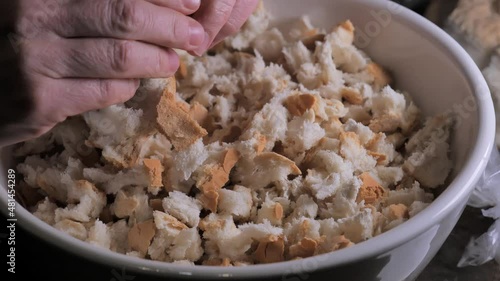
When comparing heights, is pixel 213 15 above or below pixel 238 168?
above

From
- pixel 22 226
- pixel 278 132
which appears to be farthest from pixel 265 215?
pixel 22 226

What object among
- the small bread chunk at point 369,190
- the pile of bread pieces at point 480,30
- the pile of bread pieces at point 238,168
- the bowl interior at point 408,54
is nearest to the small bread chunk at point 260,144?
the pile of bread pieces at point 238,168

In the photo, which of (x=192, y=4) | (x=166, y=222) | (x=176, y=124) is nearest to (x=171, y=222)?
(x=166, y=222)

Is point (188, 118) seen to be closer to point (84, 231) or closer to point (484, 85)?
point (84, 231)

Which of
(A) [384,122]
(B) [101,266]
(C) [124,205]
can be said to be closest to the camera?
(B) [101,266]

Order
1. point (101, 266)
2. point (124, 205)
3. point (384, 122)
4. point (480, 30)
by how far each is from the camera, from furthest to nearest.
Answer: point (480, 30) → point (384, 122) → point (124, 205) → point (101, 266)

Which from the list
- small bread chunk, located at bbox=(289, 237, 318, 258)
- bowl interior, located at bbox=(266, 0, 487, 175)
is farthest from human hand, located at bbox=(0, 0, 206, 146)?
bowl interior, located at bbox=(266, 0, 487, 175)

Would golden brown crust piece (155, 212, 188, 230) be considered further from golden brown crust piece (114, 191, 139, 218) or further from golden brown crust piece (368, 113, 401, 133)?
golden brown crust piece (368, 113, 401, 133)

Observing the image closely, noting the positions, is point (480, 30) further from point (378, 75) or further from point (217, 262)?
point (217, 262)
